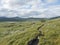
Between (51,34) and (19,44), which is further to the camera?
(51,34)

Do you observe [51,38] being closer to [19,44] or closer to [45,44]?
[45,44]

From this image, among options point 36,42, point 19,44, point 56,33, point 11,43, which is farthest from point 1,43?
point 56,33

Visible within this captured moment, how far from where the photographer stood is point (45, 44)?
3627 inches

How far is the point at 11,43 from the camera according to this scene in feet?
348

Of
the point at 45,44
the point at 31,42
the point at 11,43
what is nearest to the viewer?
the point at 45,44

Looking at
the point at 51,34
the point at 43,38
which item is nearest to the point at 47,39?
the point at 43,38

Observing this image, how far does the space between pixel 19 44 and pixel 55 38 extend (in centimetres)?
2218

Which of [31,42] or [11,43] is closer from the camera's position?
[31,42]

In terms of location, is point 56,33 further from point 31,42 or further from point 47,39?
point 31,42

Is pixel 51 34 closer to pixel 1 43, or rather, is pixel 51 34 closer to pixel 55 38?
pixel 55 38

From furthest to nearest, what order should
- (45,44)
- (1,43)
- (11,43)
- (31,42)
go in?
(1,43) → (11,43) → (31,42) → (45,44)

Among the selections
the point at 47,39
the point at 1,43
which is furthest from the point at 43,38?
the point at 1,43

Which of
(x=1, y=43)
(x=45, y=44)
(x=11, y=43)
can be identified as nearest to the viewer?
(x=45, y=44)

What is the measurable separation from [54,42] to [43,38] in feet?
26.6
